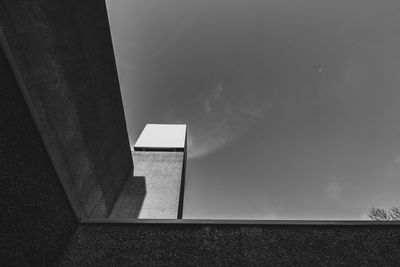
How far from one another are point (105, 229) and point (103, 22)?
6.44m

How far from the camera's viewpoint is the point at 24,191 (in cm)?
230

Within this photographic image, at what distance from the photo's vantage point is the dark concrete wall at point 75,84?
4.87 m

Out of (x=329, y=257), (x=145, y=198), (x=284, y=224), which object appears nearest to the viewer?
(x=329, y=257)

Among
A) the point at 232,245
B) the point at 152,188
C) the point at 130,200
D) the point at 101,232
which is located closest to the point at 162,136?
the point at 152,188

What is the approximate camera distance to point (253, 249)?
2.71 metres

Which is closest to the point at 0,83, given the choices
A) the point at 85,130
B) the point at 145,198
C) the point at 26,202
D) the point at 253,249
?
the point at 26,202

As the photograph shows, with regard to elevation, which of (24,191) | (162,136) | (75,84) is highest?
(162,136)

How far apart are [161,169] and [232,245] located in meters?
9.93

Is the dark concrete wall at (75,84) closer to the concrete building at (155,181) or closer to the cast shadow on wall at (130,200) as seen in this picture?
the cast shadow on wall at (130,200)

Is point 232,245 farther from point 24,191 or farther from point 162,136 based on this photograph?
point 162,136

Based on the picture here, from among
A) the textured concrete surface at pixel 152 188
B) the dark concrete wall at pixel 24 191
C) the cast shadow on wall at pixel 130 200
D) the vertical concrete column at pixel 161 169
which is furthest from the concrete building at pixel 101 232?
the vertical concrete column at pixel 161 169

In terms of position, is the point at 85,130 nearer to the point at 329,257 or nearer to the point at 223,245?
the point at 223,245

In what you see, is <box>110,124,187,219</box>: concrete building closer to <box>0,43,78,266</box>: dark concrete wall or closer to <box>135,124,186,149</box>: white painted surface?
<box>135,124,186,149</box>: white painted surface

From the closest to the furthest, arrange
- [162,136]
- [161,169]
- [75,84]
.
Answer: [75,84]
[161,169]
[162,136]
